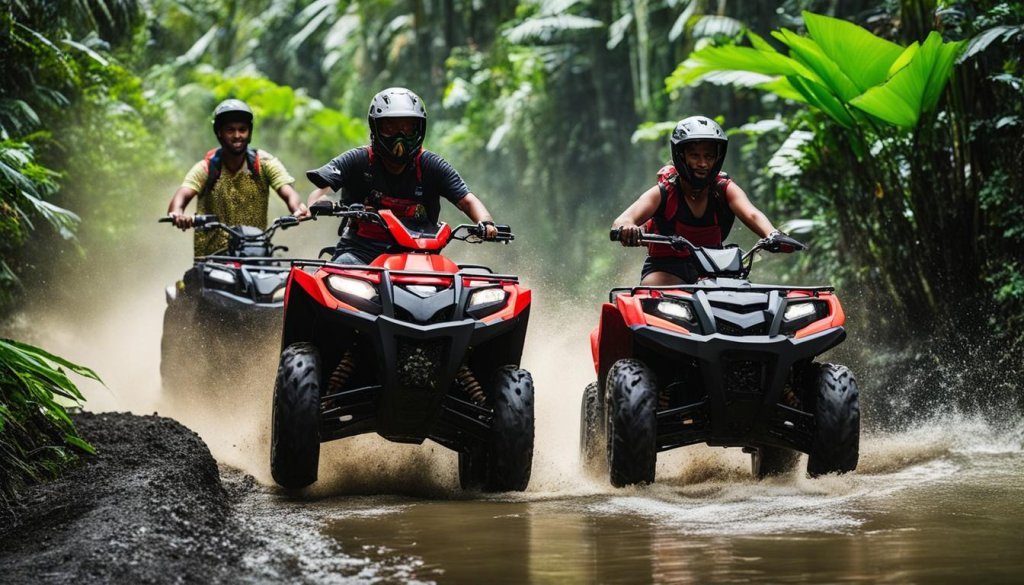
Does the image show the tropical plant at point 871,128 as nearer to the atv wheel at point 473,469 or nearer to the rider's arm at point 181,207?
the rider's arm at point 181,207

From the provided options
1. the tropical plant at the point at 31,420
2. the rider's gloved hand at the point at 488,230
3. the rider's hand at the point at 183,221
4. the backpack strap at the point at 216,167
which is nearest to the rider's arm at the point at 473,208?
the rider's gloved hand at the point at 488,230

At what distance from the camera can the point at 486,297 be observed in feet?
23.1

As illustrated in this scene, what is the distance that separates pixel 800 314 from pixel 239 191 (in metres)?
5.56

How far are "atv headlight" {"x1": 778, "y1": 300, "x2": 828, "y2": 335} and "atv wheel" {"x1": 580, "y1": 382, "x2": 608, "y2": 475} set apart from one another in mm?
1397

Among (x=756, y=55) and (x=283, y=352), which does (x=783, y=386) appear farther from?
(x=756, y=55)

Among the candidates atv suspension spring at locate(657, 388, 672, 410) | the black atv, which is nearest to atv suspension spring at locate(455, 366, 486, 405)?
atv suspension spring at locate(657, 388, 672, 410)

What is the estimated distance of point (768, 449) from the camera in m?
7.77

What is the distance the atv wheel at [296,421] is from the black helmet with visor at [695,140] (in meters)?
2.69

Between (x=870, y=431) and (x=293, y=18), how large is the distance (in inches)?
1604

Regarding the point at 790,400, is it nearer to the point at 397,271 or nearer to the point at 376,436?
the point at 397,271

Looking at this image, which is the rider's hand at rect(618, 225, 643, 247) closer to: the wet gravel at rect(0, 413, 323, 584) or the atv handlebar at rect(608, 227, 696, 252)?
the atv handlebar at rect(608, 227, 696, 252)

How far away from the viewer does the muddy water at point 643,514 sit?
4.75 meters

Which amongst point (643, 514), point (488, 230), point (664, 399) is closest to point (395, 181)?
point (488, 230)

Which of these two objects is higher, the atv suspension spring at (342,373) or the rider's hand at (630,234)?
the rider's hand at (630,234)
